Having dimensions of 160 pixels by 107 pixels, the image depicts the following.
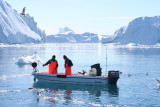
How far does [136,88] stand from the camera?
25.0 meters

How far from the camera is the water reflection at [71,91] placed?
20.7 m

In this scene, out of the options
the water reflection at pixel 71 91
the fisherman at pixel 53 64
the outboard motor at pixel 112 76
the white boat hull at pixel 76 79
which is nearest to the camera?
the water reflection at pixel 71 91

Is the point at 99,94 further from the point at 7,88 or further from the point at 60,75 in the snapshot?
the point at 7,88

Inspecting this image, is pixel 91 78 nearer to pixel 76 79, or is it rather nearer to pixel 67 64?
pixel 76 79

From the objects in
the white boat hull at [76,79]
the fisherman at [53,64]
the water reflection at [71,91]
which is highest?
the fisherman at [53,64]

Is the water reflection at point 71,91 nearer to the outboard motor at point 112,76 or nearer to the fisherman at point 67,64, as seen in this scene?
the outboard motor at point 112,76

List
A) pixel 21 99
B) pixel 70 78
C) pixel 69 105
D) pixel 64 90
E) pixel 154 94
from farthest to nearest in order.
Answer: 1. pixel 70 78
2. pixel 64 90
3. pixel 154 94
4. pixel 21 99
5. pixel 69 105

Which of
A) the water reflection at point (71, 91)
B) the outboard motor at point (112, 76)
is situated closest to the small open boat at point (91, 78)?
the outboard motor at point (112, 76)

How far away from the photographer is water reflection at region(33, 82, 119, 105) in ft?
67.8

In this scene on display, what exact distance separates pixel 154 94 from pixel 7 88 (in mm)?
11632

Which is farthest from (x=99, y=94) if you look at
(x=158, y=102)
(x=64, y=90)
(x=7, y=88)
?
(x=7, y=88)

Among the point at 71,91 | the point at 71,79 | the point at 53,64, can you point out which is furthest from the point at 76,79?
the point at 71,91

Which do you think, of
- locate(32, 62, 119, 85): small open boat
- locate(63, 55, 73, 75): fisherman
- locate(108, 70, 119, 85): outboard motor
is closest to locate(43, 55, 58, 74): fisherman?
locate(32, 62, 119, 85): small open boat

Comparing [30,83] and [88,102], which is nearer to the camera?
[88,102]
